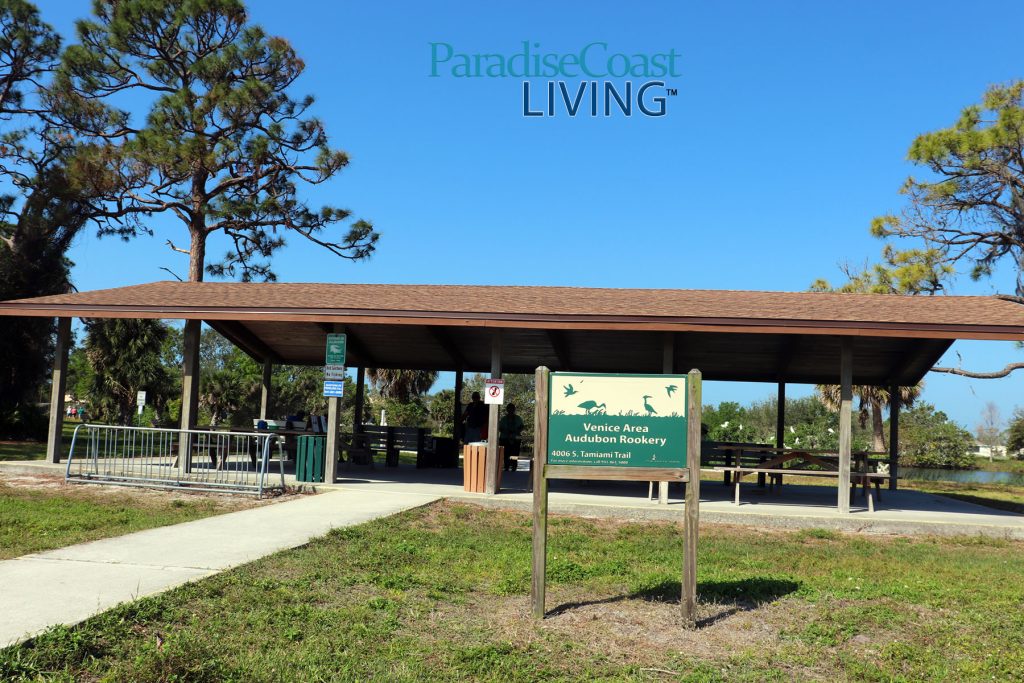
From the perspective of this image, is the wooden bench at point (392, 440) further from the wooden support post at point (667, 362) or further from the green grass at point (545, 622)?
the green grass at point (545, 622)

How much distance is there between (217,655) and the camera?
4.88 meters

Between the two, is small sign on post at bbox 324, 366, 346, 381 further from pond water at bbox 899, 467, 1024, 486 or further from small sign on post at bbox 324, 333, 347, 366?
pond water at bbox 899, 467, 1024, 486

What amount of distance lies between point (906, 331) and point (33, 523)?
11039mm

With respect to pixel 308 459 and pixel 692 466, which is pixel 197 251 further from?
pixel 692 466

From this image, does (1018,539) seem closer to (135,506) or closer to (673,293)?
(673,293)

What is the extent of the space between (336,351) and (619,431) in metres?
8.22

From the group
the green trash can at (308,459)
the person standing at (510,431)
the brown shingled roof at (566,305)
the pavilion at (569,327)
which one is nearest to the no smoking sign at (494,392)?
the pavilion at (569,327)

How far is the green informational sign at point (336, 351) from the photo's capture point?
1390 centimetres

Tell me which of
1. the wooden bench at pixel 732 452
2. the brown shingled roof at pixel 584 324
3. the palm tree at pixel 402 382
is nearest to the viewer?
the brown shingled roof at pixel 584 324

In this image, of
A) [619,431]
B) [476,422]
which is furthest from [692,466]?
[476,422]

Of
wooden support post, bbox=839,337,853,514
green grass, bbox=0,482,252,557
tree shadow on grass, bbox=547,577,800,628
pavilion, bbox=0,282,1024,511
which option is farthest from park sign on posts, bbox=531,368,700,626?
wooden support post, bbox=839,337,853,514

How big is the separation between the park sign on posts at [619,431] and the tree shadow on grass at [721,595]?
0.65 metres

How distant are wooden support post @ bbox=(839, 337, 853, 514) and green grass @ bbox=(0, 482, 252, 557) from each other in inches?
337

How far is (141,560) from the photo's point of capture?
7238 mm
